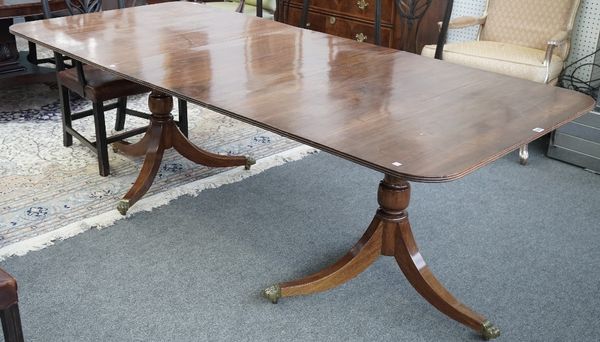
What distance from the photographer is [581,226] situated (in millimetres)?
2477

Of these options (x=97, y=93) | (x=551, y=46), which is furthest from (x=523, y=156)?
(x=97, y=93)

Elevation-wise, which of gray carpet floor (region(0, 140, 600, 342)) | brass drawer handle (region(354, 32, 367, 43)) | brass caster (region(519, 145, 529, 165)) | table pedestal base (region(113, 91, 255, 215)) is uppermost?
brass drawer handle (region(354, 32, 367, 43))


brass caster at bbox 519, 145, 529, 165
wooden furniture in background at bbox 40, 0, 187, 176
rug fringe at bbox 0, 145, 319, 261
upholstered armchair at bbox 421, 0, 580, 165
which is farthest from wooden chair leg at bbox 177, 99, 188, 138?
brass caster at bbox 519, 145, 529, 165

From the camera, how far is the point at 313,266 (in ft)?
7.20

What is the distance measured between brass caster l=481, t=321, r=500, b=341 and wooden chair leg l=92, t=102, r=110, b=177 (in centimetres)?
174

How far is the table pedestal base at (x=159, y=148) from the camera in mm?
2545

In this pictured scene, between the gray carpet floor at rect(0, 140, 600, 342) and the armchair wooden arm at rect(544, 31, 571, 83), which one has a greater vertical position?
the armchair wooden arm at rect(544, 31, 571, 83)

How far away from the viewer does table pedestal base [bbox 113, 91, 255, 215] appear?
2.54 m

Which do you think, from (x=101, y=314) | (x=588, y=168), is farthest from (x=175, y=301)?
(x=588, y=168)

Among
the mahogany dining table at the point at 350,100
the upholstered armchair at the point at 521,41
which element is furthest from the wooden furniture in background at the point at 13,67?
the upholstered armchair at the point at 521,41

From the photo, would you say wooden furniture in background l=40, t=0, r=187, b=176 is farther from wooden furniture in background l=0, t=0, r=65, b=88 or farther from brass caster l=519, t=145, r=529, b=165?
brass caster l=519, t=145, r=529, b=165

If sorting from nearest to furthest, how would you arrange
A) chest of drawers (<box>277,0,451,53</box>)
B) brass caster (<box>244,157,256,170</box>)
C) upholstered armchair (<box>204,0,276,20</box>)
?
brass caster (<box>244,157,256,170</box>)
chest of drawers (<box>277,0,451,53</box>)
upholstered armchair (<box>204,0,276,20</box>)

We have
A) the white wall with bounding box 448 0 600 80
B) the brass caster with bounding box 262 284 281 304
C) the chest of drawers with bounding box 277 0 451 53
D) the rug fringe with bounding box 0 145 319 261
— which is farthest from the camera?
the chest of drawers with bounding box 277 0 451 53

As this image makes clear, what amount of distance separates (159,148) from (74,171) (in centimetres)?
49
